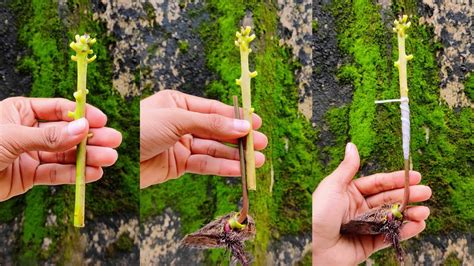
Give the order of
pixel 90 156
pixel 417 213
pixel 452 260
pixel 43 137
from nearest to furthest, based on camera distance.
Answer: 1. pixel 43 137
2. pixel 90 156
3. pixel 417 213
4. pixel 452 260

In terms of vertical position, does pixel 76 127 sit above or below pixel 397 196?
above

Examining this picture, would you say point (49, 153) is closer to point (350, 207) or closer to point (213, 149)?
point (213, 149)

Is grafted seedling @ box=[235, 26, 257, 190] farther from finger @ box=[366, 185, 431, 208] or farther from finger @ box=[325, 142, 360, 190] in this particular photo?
finger @ box=[366, 185, 431, 208]

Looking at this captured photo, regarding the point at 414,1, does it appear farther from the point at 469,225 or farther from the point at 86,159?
the point at 86,159

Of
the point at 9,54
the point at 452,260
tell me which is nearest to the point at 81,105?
the point at 9,54

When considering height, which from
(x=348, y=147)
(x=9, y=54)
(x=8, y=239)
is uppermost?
(x=9, y=54)

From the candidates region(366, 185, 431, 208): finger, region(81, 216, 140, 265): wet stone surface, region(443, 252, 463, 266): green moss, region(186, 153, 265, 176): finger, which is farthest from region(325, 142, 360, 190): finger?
region(81, 216, 140, 265): wet stone surface

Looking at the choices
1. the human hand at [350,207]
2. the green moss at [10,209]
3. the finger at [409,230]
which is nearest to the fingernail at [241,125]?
the human hand at [350,207]
